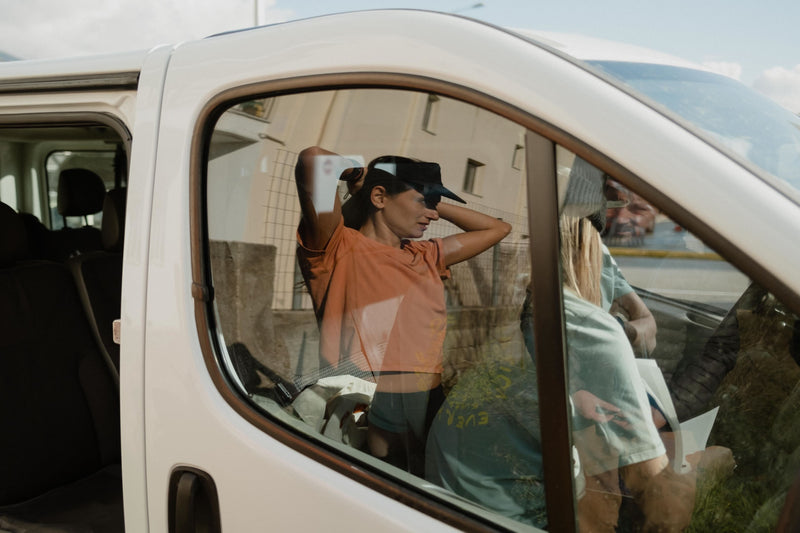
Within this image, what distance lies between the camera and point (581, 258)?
112cm

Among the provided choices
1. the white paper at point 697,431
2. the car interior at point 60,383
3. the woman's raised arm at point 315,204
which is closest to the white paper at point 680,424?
the white paper at point 697,431

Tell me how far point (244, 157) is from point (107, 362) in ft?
6.31

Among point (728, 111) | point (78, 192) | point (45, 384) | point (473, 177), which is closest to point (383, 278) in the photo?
point (473, 177)

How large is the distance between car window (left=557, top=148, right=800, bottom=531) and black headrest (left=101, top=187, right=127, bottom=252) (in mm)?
2142

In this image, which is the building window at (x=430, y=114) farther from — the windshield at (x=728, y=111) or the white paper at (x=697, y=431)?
the white paper at (x=697, y=431)

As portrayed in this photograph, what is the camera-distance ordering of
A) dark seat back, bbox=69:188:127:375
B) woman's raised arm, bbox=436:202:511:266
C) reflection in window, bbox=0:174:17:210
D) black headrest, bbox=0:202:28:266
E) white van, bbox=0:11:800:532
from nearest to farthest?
1. white van, bbox=0:11:800:532
2. woman's raised arm, bbox=436:202:511:266
3. black headrest, bbox=0:202:28:266
4. dark seat back, bbox=69:188:127:375
5. reflection in window, bbox=0:174:17:210

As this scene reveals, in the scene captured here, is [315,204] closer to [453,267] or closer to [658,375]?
[453,267]

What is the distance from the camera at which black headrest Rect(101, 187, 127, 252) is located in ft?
8.79

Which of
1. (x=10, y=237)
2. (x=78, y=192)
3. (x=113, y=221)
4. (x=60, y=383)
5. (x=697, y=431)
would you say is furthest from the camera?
(x=78, y=192)

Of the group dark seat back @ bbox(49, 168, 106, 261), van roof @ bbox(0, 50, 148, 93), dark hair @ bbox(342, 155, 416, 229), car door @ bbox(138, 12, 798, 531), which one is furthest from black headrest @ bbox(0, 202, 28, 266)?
dark hair @ bbox(342, 155, 416, 229)

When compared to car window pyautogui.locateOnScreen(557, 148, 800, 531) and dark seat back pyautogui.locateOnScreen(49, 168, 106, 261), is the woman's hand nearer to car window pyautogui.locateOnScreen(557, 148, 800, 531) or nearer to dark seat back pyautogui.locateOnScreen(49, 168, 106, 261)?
car window pyautogui.locateOnScreen(557, 148, 800, 531)

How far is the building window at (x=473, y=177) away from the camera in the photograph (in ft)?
4.05

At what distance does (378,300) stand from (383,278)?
48mm

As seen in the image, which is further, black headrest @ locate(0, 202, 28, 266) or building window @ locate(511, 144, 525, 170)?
black headrest @ locate(0, 202, 28, 266)
